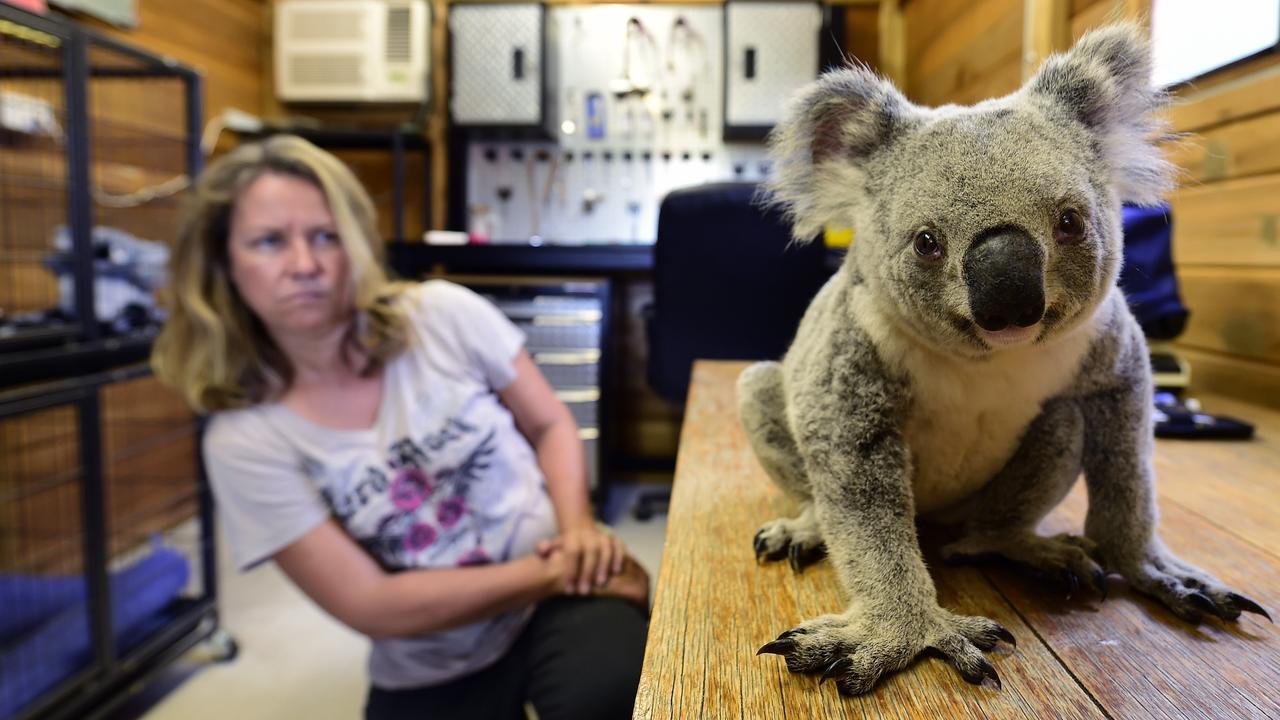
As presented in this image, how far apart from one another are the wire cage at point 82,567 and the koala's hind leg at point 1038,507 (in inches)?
66.6

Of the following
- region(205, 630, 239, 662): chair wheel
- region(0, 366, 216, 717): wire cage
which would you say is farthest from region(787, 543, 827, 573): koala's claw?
region(205, 630, 239, 662): chair wheel

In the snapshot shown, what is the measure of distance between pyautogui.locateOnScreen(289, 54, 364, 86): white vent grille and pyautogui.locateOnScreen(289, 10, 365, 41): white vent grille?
0.10 metres

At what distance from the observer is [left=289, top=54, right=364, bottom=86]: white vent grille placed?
3910mm

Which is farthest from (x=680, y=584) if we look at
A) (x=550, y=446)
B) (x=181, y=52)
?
(x=181, y=52)

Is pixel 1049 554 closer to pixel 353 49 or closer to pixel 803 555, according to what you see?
pixel 803 555

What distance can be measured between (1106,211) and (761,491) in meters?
0.46

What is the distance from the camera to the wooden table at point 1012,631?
17.5 inches

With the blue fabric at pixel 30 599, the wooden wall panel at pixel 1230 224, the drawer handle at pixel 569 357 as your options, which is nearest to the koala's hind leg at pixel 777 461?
the wooden wall panel at pixel 1230 224

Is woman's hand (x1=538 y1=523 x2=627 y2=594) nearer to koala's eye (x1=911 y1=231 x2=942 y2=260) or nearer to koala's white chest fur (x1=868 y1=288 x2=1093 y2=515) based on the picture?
koala's white chest fur (x1=868 y1=288 x2=1093 y2=515)

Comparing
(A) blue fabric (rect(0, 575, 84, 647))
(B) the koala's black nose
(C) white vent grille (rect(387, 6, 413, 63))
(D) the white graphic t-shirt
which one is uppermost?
(C) white vent grille (rect(387, 6, 413, 63))

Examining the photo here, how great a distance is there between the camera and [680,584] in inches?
23.5

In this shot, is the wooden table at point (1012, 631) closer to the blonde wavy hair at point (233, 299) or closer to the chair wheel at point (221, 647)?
the blonde wavy hair at point (233, 299)

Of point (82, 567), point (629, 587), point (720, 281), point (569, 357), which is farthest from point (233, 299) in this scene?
point (569, 357)

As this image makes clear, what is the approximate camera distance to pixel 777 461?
705 mm
